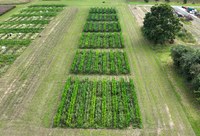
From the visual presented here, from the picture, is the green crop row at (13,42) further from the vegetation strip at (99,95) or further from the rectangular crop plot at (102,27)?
the rectangular crop plot at (102,27)

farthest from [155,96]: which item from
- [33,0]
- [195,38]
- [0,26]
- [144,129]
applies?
[33,0]

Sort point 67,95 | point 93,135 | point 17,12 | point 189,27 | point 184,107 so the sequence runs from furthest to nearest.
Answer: point 17,12 < point 189,27 < point 67,95 < point 184,107 < point 93,135

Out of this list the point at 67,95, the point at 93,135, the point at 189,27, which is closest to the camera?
the point at 93,135

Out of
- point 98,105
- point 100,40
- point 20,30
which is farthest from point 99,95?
point 20,30

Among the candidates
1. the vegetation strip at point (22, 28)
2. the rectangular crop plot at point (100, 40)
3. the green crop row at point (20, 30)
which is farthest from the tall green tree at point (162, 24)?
the green crop row at point (20, 30)

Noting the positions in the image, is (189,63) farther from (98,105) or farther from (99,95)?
(98,105)

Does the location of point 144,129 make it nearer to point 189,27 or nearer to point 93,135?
point 93,135
